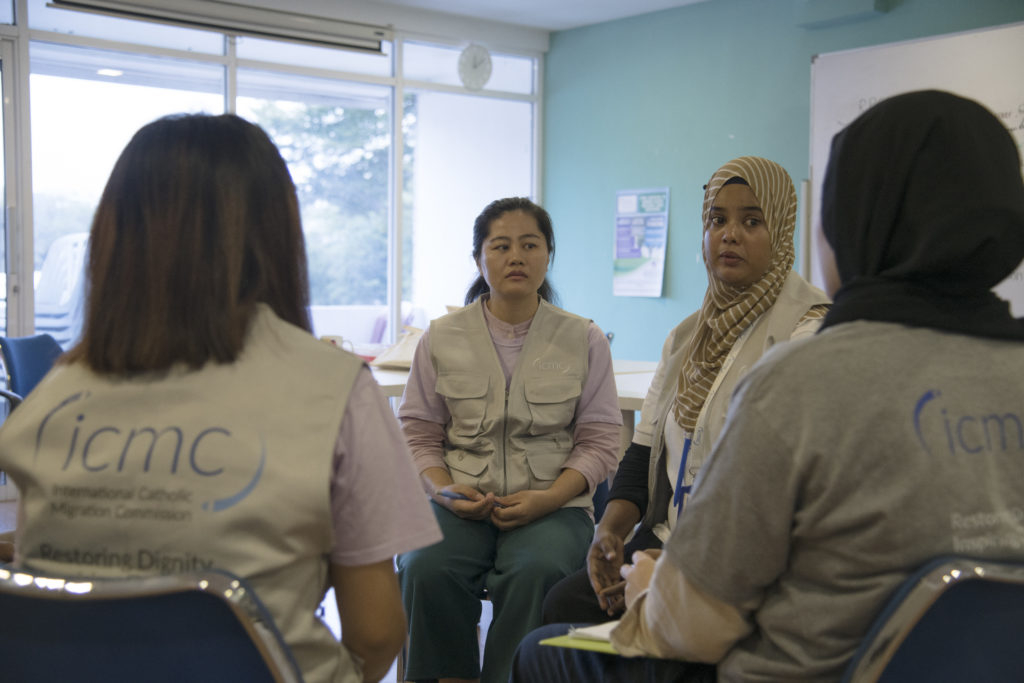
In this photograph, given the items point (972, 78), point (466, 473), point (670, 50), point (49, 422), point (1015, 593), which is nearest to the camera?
point (1015, 593)

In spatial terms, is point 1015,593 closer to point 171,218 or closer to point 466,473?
point 171,218

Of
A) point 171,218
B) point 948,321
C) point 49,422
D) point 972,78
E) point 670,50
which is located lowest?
point 49,422

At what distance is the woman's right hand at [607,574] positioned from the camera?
166 centimetres

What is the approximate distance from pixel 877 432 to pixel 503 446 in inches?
55.8

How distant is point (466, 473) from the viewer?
228cm

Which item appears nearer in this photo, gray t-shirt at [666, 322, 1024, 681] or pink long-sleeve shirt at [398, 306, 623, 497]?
gray t-shirt at [666, 322, 1024, 681]

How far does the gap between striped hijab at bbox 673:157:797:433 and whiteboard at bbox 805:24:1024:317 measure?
2.37m

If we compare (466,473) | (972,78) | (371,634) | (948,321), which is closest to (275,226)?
(371,634)

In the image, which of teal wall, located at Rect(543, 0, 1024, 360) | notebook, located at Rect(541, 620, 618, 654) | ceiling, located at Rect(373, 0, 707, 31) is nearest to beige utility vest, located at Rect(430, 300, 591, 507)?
notebook, located at Rect(541, 620, 618, 654)

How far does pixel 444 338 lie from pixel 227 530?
4.80 feet

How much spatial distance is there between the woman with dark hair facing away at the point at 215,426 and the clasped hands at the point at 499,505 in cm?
104

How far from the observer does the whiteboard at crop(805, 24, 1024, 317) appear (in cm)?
426

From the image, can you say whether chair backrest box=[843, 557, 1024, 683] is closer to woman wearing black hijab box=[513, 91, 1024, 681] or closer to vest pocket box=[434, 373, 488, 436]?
woman wearing black hijab box=[513, 91, 1024, 681]

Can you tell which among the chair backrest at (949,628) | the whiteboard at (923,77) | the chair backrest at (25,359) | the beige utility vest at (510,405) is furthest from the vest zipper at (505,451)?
the whiteboard at (923,77)
